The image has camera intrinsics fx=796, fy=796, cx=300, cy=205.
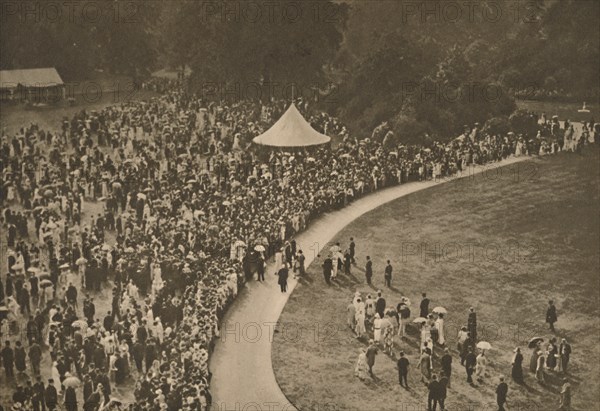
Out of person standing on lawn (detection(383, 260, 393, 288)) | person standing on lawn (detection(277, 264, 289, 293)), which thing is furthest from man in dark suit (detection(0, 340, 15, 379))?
person standing on lawn (detection(383, 260, 393, 288))

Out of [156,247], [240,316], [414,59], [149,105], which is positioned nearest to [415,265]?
[240,316]

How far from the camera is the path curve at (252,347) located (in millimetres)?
21656

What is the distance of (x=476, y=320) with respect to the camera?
26.1m

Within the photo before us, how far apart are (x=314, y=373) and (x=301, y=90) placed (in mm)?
39865

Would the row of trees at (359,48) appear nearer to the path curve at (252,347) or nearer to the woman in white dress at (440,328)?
the path curve at (252,347)

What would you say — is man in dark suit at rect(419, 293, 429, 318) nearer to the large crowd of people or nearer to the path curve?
the path curve

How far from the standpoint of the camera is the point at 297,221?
33.8 metres

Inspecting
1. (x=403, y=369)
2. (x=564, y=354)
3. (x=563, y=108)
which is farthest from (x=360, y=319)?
(x=563, y=108)

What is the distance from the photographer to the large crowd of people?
22.5 meters

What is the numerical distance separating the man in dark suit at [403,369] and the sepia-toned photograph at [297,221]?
0.06 m

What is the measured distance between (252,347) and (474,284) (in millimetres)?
9409

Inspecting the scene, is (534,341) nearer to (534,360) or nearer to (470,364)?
(534,360)

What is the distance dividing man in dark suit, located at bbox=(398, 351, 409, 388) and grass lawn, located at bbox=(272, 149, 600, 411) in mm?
200

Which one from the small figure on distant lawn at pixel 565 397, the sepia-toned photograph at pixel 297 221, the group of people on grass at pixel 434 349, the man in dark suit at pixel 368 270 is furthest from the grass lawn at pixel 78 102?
the small figure on distant lawn at pixel 565 397
